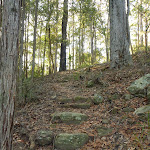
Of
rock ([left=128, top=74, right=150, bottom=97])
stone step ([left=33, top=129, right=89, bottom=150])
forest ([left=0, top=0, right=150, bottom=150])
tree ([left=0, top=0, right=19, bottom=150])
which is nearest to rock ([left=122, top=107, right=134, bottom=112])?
forest ([left=0, top=0, right=150, bottom=150])

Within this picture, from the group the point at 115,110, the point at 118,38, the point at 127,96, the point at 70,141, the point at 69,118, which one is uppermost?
the point at 118,38

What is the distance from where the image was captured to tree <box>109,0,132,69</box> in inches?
274

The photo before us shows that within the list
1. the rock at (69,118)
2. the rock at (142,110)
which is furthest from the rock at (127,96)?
the rock at (69,118)

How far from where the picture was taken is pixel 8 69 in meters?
2.94

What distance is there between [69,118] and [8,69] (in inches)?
88.6

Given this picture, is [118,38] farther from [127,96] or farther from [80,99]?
[80,99]

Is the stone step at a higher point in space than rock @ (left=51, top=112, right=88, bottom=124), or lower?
lower

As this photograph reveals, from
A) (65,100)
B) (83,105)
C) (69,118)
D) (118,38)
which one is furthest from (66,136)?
(118,38)

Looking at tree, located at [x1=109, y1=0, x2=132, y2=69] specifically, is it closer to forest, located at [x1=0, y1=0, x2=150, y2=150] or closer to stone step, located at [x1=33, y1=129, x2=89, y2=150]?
forest, located at [x1=0, y1=0, x2=150, y2=150]

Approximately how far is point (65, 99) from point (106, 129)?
2258 mm

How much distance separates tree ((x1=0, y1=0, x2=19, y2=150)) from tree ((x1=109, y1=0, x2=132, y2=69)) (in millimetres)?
5088

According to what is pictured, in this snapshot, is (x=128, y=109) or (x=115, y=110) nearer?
(x=128, y=109)

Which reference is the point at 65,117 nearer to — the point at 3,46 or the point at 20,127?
the point at 20,127

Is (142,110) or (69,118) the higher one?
(142,110)
